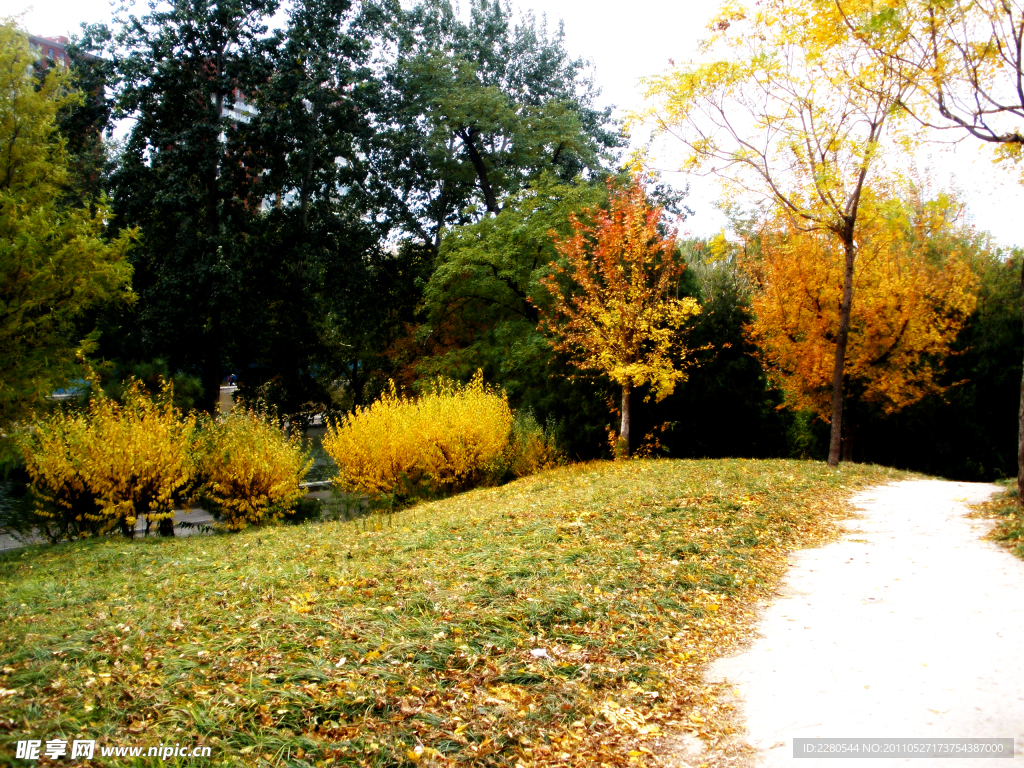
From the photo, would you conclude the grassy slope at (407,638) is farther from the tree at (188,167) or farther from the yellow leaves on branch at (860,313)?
the tree at (188,167)

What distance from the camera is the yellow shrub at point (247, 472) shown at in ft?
35.8

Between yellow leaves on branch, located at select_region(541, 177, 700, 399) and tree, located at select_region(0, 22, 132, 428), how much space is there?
8.45 meters

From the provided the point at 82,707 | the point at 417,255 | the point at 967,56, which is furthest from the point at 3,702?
the point at 417,255

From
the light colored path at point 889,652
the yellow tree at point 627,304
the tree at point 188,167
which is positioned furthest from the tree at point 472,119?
the light colored path at point 889,652

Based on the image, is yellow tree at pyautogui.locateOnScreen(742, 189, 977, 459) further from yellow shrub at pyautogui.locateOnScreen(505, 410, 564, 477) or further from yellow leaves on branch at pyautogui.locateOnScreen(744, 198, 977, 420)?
yellow shrub at pyautogui.locateOnScreen(505, 410, 564, 477)

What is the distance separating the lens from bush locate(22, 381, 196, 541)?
964cm

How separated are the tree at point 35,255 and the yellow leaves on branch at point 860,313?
1185cm

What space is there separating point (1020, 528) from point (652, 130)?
27.3 feet

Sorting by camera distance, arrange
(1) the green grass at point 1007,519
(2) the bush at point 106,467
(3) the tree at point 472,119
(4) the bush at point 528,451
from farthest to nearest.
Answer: (3) the tree at point 472,119 → (4) the bush at point 528,451 → (2) the bush at point 106,467 → (1) the green grass at point 1007,519

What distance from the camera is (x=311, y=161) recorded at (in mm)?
20875

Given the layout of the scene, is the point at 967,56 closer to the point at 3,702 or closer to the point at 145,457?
the point at 3,702

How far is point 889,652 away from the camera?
165 inches

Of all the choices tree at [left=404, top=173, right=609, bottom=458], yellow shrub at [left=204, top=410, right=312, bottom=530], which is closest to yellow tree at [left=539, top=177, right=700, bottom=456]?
tree at [left=404, top=173, right=609, bottom=458]

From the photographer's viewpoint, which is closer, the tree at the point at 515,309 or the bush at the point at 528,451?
the bush at the point at 528,451
